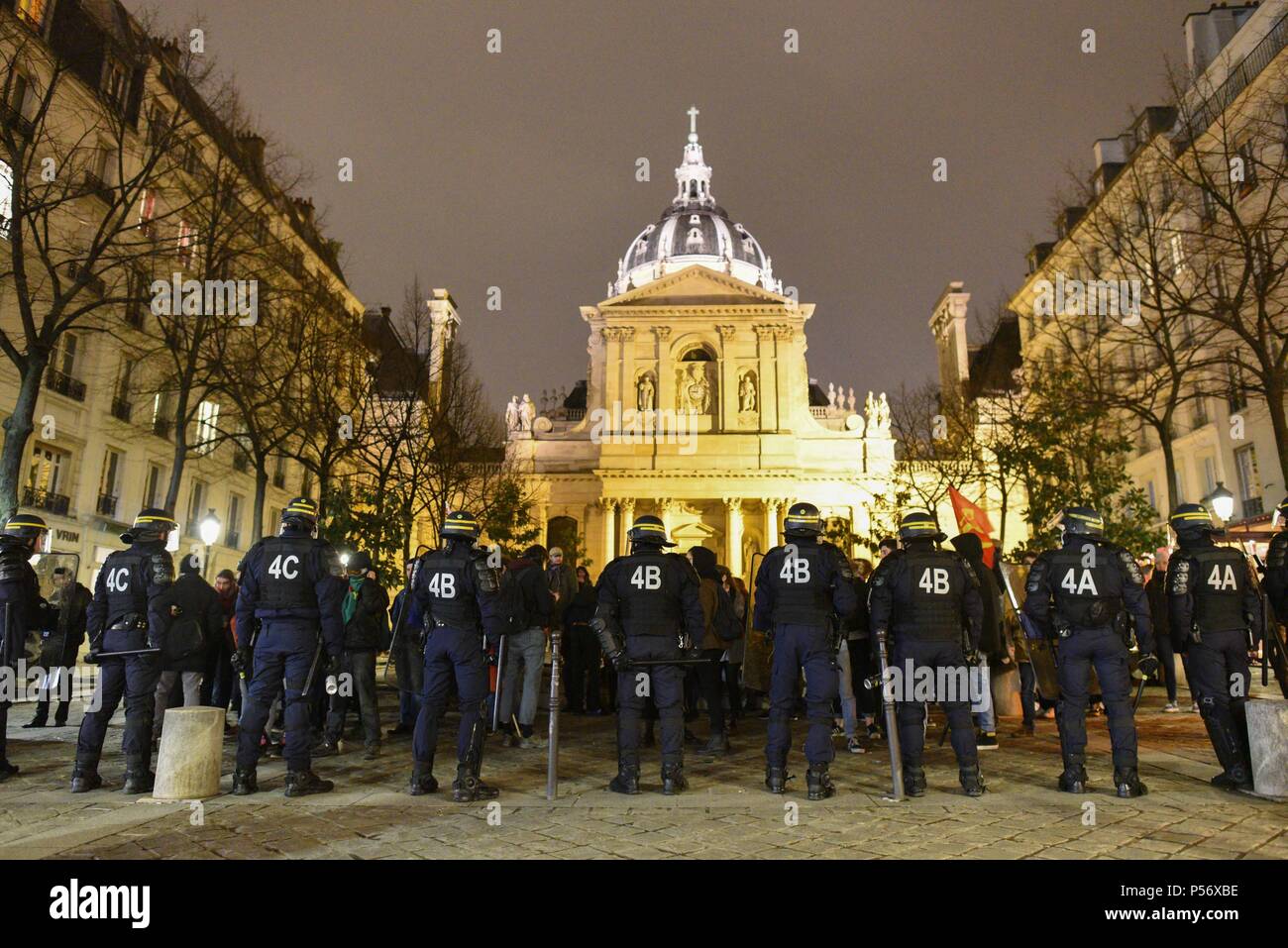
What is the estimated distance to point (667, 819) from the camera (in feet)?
18.1

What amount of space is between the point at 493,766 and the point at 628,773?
1963 millimetres

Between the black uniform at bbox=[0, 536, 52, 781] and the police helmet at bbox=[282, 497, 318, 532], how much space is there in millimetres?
2618

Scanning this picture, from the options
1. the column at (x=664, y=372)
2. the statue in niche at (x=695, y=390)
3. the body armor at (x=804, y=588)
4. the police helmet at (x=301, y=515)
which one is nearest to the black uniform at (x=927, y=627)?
the body armor at (x=804, y=588)

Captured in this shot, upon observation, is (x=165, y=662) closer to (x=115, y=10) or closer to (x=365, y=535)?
(x=365, y=535)

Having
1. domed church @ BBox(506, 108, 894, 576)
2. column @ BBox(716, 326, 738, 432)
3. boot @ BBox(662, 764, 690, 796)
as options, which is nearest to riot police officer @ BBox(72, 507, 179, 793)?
boot @ BBox(662, 764, 690, 796)

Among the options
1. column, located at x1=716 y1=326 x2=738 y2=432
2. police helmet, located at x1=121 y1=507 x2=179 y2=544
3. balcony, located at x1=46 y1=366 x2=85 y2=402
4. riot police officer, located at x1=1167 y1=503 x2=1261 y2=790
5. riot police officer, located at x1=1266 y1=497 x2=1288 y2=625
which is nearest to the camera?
riot police officer, located at x1=1167 y1=503 x2=1261 y2=790

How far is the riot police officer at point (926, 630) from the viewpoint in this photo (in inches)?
246

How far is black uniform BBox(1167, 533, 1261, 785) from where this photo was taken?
21.1ft

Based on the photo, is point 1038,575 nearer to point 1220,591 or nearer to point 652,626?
point 1220,591

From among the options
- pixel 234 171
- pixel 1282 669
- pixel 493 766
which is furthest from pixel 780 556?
pixel 234 171

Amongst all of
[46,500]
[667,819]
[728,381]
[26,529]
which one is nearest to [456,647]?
[667,819]

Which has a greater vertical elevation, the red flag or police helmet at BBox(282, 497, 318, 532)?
the red flag

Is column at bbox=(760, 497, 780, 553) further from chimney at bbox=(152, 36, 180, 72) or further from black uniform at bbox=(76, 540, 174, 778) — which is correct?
black uniform at bbox=(76, 540, 174, 778)

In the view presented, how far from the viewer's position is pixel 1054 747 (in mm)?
8398
